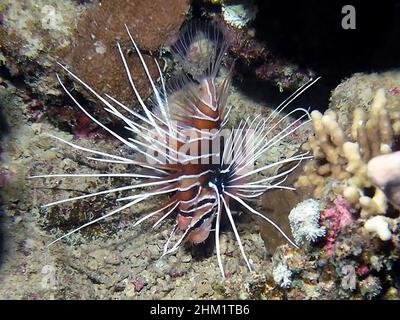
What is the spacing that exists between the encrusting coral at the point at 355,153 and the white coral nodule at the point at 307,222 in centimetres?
22

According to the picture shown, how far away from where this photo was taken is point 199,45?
3711mm

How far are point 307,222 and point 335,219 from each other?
0.66 ft

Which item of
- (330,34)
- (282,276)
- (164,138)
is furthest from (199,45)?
(282,276)

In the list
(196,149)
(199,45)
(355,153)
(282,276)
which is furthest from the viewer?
(199,45)

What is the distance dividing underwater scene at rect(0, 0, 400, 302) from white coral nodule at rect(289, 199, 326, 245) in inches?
10.8

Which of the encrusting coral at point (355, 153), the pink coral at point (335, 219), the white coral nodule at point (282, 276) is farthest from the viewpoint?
the white coral nodule at point (282, 276)

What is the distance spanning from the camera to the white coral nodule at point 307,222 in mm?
2592

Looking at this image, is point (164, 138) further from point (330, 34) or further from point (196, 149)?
point (330, 34)

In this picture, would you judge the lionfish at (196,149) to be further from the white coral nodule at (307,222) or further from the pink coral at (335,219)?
the pink coral at (335,219)

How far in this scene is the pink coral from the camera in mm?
2602

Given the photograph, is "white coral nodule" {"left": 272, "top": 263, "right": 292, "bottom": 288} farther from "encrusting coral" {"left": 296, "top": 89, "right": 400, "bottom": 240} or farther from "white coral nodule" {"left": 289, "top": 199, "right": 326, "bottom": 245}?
"encrusting coral" {"left": 296, "top": 89, "right": 400, "bottom": 240}

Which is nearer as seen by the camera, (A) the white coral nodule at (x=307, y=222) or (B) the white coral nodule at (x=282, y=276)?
(A) the white coral nodule at (x=307, y=222)

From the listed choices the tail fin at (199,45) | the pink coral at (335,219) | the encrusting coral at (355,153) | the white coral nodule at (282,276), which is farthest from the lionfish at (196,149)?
the pink coral at (335,219)

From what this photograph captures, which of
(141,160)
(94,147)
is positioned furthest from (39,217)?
(141,160)
